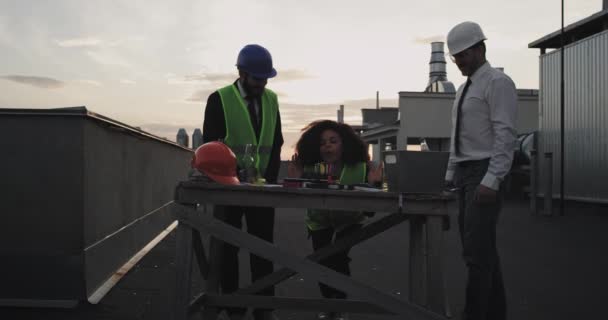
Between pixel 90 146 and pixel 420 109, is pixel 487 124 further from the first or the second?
pixel 420 109

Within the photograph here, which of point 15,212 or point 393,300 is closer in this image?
point 393,300

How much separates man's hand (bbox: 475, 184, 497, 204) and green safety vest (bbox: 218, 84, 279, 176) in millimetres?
1501

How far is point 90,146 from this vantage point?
17.3 ft

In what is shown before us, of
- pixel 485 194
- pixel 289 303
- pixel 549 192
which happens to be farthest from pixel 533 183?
pixel 289 303

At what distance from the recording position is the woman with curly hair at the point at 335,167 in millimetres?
4535

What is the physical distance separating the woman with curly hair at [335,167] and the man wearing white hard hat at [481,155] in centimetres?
76

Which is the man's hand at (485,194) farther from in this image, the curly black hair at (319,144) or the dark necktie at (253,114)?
the dark necktie at (253,114)

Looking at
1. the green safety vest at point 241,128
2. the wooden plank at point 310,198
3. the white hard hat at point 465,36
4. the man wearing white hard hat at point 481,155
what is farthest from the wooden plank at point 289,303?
the white hard hat at point 465,36

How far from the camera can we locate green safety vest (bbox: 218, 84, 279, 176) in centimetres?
423

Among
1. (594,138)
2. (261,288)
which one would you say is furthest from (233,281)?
(594,138)

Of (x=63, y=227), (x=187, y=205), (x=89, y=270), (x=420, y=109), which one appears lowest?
(x=89, y=270)

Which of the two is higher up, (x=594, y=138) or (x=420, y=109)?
(x=420, y=109)

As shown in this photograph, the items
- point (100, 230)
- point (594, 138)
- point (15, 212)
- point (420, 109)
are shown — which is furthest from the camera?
point (420, 109)

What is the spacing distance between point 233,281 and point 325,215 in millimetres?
826
